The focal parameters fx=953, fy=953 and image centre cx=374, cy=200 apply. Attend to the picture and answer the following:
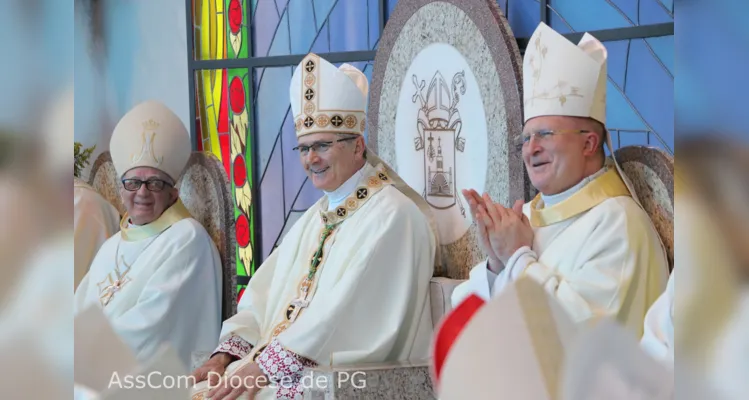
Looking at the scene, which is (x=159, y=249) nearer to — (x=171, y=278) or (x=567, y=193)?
(x=171, y=278)

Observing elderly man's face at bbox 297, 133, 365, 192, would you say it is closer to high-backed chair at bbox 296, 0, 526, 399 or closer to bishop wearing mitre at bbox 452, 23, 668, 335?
high-backed chair at bbox 296, 0, 526, 399

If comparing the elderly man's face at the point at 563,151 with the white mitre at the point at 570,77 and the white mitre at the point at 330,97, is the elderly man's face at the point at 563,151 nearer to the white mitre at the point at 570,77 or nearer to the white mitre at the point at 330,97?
the white mitre at the point at 570,77

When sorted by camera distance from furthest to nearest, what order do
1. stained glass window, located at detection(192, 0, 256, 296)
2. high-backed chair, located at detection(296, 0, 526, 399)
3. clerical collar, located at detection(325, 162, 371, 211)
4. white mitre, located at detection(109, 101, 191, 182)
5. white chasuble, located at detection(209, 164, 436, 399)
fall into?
stained glass window, located at detection(192, 0, 256, 296), white mitre, located at detection(109, 101, 191, 182), clerical collar, located at detection(325, 162, 371, 211), white chasuble, located at detection(209, 164, 436, 399), high-backed chair, located at detection(296, 0, 526, 399)

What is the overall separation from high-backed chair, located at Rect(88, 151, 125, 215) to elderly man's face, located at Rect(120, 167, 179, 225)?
14 centimetres

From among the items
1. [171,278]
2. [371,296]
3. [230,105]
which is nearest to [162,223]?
[171,278]

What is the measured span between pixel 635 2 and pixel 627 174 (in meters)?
0.70

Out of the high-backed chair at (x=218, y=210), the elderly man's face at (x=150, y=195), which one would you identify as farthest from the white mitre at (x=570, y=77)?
the elderly man's face at (x=150, y=195)

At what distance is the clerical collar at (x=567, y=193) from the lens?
264 centimetres

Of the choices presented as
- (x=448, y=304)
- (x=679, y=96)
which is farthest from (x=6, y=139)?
(x=448, y=304)

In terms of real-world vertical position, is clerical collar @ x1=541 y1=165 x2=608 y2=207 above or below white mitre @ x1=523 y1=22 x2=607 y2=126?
below

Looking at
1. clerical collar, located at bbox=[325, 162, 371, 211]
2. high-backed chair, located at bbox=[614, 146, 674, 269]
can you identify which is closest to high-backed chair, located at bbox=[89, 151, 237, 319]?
clerical collar, located at bbox=[325, 162, 371, 211]

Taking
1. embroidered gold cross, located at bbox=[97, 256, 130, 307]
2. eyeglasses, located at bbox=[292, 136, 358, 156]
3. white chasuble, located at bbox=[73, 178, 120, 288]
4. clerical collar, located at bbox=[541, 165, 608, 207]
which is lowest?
embroidered gold cross, located at bbox=[97, 256, 130, 307]

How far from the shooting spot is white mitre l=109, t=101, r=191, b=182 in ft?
14.5

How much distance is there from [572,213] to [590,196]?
0.07 metres
